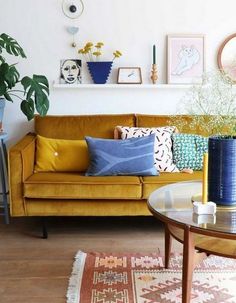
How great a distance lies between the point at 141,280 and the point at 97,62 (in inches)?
74.3

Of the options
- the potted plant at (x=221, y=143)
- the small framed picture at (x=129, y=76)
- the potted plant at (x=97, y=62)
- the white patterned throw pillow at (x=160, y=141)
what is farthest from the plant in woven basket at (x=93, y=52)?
the potted plant at (x=221, y=143)

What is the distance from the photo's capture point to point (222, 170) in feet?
6.84

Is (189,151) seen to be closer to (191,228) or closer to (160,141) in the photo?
(160,141)

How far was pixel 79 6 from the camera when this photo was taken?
3641mm

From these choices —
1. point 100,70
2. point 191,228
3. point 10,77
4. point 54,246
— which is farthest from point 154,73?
point 191,228

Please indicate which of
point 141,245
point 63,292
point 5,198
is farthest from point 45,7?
point 63,292

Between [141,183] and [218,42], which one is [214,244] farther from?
[218,42]

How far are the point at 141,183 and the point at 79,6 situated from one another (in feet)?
5.42

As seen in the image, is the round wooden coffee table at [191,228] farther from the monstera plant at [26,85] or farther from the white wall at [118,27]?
the white wall at [118,27]

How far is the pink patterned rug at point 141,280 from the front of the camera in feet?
7.28

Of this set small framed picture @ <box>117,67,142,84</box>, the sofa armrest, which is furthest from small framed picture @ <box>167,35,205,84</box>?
the sofa armrest

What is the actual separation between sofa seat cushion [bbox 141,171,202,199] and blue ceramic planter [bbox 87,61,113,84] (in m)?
1.01

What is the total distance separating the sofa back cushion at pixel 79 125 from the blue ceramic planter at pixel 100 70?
324mm

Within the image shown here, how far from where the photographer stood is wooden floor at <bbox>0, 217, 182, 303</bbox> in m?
2.32
